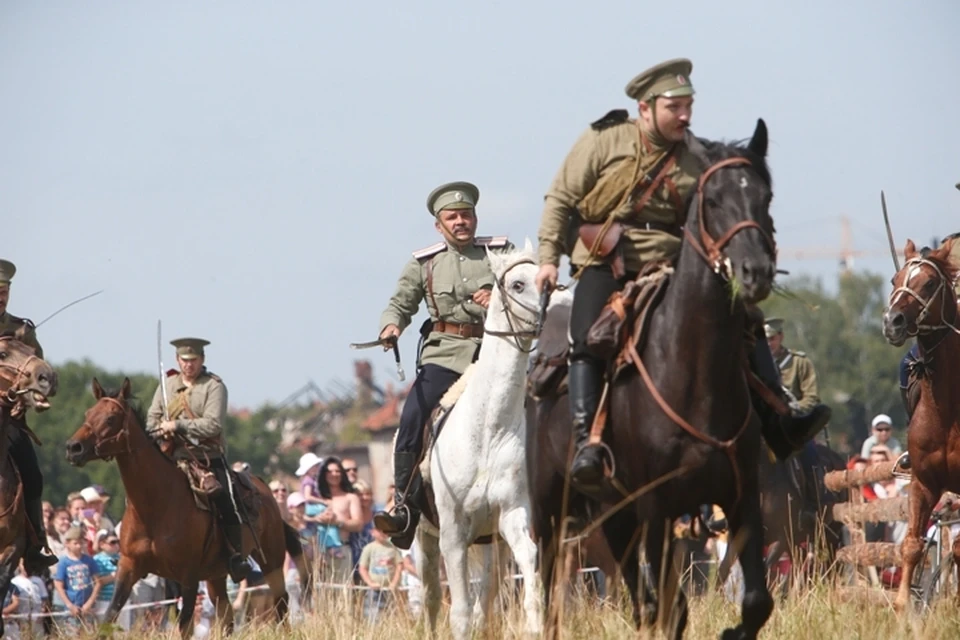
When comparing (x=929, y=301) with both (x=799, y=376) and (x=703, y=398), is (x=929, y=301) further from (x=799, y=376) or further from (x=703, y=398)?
(x=799, y=376)

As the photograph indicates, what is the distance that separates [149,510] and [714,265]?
33.0 feet

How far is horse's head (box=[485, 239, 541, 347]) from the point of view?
1132 cm

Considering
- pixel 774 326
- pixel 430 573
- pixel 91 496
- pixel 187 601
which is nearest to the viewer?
pixel 430 573

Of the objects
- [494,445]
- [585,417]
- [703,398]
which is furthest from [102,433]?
[703,398]

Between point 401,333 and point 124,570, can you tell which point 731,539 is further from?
point 124,570

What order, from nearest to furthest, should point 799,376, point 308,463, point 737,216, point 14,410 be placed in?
1. point 737,216
2. point 14,410
3. point 799,376
4. point 308,463

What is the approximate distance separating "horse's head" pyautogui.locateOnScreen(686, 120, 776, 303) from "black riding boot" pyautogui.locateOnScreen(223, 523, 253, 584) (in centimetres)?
1020

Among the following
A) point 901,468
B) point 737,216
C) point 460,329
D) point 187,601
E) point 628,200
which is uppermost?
point 628,200

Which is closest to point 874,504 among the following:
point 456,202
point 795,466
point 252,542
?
point 795,466

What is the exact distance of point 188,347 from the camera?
17.5 metres

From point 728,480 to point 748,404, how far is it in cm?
39

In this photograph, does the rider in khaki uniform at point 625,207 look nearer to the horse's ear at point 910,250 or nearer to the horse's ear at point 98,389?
the horse's ear at point 910,250

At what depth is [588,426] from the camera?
8734 millimetres

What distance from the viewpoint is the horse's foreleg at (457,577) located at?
10.9 meters
